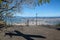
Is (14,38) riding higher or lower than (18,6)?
lower

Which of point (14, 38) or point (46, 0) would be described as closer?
point (46, 0)

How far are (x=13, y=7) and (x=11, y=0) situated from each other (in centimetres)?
35

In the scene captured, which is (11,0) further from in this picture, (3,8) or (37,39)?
(37,39)

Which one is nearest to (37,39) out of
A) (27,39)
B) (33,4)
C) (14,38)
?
(27,39)

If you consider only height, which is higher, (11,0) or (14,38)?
(11,0)

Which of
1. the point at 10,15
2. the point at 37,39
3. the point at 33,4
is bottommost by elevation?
the point at 37,39

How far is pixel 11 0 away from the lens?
7.93 meters

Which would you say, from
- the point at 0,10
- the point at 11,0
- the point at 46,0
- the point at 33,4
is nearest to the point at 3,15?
the point at 0,10

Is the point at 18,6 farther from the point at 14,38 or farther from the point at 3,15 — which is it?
the point at 14,38

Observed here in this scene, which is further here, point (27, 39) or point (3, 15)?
point (27, 39)

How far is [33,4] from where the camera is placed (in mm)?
8109

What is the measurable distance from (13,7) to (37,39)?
18.9 feet

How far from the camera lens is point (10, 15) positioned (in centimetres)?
789

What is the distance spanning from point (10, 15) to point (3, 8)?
46 cm
